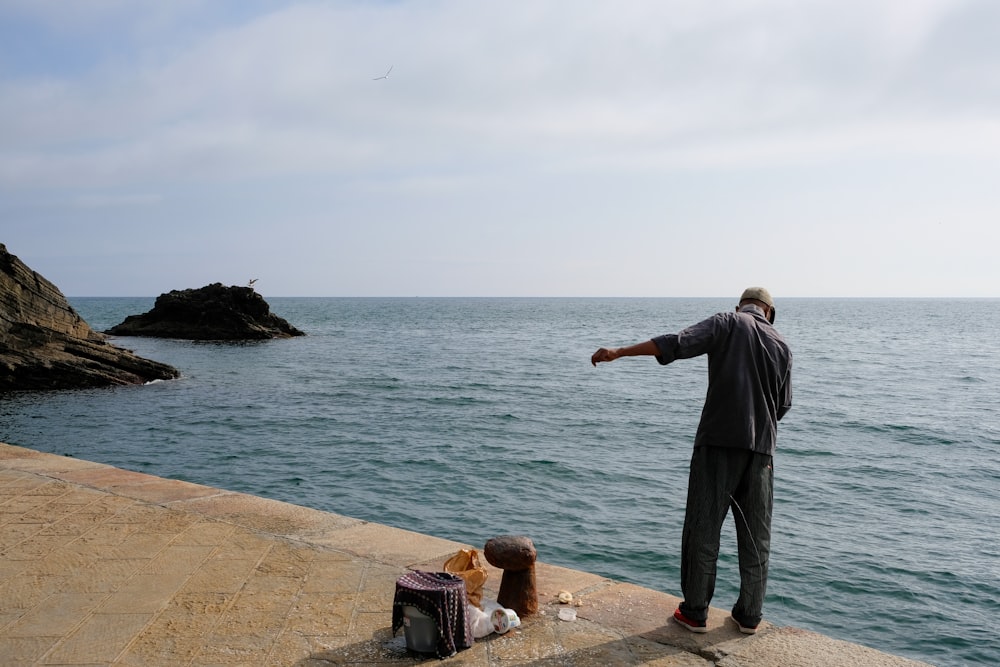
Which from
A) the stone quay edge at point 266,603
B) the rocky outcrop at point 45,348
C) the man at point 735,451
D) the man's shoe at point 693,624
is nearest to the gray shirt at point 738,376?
the man at point 735,451

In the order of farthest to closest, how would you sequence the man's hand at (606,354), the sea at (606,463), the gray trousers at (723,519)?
the sea at (606,463)
the gray trousers at (723,519)
the man's hand at (606,354)

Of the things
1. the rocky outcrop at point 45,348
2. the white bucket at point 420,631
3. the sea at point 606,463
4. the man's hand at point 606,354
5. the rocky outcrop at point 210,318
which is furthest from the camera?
the rocky outcrop at point 210,318

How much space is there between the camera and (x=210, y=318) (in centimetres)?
4516

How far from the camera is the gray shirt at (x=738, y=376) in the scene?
366 centimetres

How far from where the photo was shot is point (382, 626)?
3.80m

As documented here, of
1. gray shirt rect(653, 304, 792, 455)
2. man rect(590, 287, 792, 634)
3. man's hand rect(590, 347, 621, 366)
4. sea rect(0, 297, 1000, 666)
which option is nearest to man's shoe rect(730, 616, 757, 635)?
man rect(590, 287, 792, 634)

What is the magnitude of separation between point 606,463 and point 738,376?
11049 millimetres

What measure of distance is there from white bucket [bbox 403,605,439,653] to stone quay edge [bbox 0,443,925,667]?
86 millimetres

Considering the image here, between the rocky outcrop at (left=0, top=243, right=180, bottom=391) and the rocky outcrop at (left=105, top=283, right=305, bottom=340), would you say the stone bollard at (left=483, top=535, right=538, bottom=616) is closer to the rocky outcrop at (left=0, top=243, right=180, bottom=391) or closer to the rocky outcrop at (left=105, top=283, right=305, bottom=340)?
the rocky outcrop at (left=0, top=243, right=180, bottom=391)

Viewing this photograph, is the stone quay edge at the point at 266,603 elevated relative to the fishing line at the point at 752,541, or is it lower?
lower

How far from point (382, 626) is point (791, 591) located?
20.6 ft

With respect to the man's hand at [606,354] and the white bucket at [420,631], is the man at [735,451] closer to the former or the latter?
the man's hand at [606,354]

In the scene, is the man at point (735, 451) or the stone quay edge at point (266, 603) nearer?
the stone quay edge at point (266, 603)

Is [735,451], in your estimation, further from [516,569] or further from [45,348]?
[45,348]
